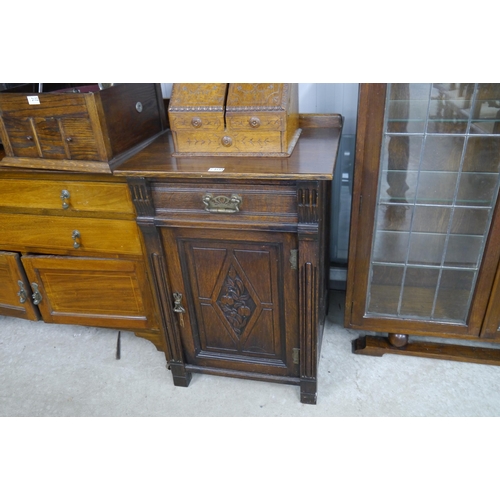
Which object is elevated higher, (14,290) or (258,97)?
(258,97)

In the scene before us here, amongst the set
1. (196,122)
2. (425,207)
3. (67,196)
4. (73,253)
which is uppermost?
(196,122)

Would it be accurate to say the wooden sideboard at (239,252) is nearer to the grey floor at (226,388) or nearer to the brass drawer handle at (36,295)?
the grey floor at (226,388)

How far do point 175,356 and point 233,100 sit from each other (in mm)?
907

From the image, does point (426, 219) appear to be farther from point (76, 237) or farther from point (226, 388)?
point (76, 237)

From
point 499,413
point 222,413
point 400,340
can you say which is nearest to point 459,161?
point 400,340

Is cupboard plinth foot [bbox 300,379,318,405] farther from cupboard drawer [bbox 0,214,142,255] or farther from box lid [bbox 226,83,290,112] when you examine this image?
box lid [bbox 226,83,290,112]

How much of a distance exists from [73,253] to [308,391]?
951mm

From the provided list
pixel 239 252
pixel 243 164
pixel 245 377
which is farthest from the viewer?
pixel 245 377

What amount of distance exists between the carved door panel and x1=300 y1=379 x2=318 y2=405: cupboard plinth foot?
5cm

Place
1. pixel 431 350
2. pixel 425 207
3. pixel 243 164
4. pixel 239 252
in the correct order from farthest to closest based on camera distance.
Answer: pixel 431 350 → pixel 425 207 → pixel 239 252 → pixel 243 164

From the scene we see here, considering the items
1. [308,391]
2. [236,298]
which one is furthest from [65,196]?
[308,391]

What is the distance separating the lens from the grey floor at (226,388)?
1.56 m

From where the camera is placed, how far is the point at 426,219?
1.52 meters

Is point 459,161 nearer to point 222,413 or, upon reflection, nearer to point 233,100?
point 233,100
